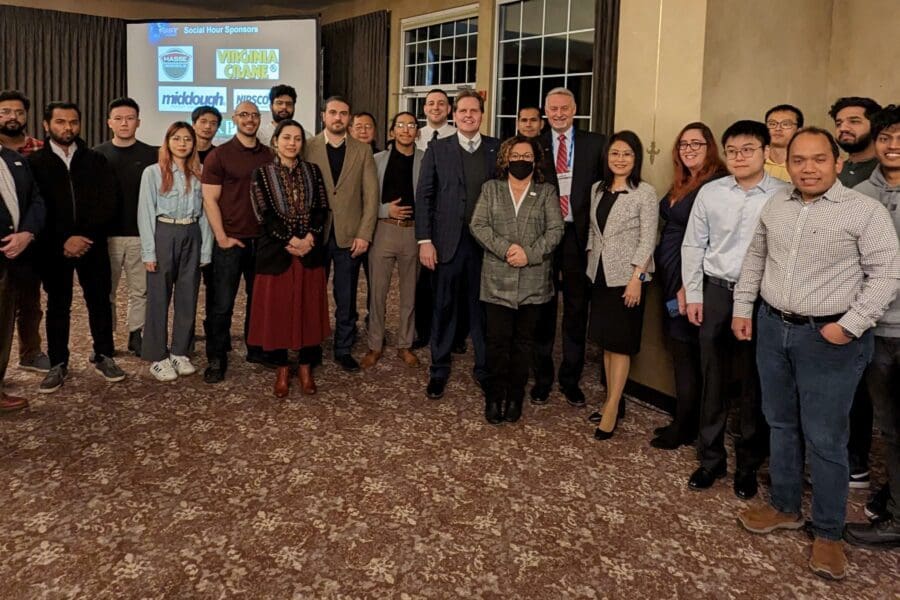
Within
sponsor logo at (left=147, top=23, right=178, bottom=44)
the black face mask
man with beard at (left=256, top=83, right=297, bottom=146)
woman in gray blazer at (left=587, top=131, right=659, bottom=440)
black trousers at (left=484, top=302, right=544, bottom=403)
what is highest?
sponsor logo at (left=147, top=23, right=178, bottom=44)

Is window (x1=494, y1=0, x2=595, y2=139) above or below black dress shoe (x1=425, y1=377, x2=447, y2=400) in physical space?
above

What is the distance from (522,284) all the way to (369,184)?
4.22ft

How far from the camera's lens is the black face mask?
3443 millimetres

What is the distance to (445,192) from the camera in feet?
12.5

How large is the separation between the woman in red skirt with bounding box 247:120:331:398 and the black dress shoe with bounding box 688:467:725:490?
201 centimetres

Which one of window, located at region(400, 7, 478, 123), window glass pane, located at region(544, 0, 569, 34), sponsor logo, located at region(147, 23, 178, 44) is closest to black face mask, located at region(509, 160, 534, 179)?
window glass pane, located at region(544, 0, 569, 34)

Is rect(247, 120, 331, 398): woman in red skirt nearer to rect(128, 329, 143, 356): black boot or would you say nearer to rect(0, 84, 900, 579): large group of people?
rect(0, 84, 900, 579): large group of people

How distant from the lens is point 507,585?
Answer: 2.21 m

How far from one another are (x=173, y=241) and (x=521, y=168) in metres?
1.99

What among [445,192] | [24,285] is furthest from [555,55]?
[24,285]

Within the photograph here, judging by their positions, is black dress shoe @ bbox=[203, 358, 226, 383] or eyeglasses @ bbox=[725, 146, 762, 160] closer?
eyeglasses @ bbox=[725, 146, 762, 160]

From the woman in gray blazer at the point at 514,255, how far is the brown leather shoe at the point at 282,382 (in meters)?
1.11

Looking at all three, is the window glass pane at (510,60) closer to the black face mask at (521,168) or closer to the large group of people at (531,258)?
the large group of people at (531,258)

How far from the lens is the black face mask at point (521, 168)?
3443 millimetres
